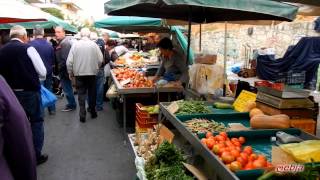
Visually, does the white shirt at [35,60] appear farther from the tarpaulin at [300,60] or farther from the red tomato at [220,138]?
the tarpaulin at [300,60]

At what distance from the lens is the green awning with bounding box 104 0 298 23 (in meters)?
3.58

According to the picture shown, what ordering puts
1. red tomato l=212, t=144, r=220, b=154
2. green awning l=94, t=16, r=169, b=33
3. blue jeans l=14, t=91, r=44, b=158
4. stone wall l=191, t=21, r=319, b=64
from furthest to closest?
stone wall l=191, t=21, r=319, b=64, green awning l=94, t=16, r=169, b=33, blue jeans l=14, t=91, r=44, b=158, red tomato l=212, t=144, r=220, b=154

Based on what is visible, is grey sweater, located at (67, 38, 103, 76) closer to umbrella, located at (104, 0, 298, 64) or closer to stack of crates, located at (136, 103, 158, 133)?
umbrella, located at (104, 0, 298, 64)

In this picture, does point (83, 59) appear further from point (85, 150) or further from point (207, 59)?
point (207, 59)

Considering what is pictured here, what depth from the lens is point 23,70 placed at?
514cm

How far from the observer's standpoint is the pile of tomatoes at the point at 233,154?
255cm

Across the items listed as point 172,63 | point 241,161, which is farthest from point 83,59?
point 241,161

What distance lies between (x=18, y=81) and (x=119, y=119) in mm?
3423

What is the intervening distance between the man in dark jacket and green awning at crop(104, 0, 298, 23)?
2153mm

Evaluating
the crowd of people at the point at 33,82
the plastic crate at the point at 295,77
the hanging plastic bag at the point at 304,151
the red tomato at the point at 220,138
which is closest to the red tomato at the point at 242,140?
the red tomato at the point at 220,138

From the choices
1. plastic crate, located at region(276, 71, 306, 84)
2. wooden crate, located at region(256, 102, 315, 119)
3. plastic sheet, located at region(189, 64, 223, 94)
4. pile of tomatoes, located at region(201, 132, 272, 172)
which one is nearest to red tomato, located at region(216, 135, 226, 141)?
pile of tomatoes, located at region(201, 132, 272, 172)

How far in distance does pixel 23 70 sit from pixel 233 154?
11.7ft

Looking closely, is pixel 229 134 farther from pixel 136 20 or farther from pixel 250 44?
pixel 250 44

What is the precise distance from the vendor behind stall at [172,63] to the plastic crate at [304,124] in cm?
319
